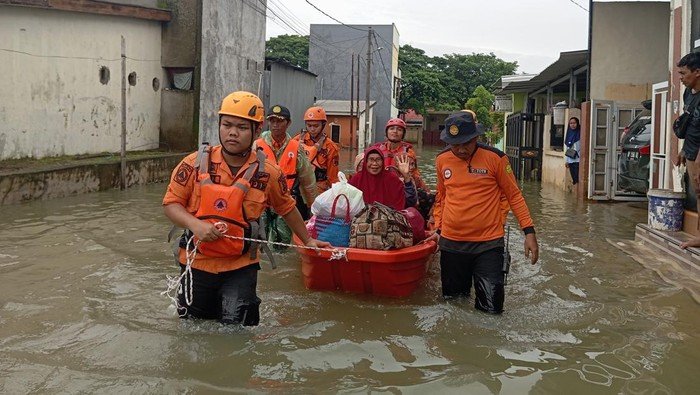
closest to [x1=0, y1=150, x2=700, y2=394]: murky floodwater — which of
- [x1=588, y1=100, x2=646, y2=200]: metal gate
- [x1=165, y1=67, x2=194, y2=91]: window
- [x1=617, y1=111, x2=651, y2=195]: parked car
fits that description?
[x1=617, y1=111, x2=651, y2=195]: parked car

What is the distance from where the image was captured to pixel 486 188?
531cm

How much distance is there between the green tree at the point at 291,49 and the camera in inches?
2047

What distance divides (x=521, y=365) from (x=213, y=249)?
2.29 m

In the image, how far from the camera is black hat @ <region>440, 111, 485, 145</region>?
5172 mm

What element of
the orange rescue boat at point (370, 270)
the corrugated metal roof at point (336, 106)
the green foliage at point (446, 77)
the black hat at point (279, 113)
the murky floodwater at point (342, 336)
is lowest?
the murky floodwater at point (342, 336)

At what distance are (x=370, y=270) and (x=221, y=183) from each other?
2.16m

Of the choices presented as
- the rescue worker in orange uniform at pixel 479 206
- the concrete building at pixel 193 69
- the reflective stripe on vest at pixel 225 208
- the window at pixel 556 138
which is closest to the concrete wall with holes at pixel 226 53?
the concrete building at pixel 193 69

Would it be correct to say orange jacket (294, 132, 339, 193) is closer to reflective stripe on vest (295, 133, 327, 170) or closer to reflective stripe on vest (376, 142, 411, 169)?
reflective stripe on vest (295, 133, 327, 170)

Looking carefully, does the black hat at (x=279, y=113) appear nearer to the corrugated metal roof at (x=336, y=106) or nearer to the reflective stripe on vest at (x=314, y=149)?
the reflective stripe on vest at (x=314, y=149)

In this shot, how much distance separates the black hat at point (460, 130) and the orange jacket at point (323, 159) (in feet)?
10.8

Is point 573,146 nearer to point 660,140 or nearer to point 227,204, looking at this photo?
point 660,140

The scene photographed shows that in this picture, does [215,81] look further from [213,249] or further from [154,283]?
[213,249]

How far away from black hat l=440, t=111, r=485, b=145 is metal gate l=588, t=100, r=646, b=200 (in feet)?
32.0

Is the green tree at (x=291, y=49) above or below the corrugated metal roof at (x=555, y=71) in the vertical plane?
above
